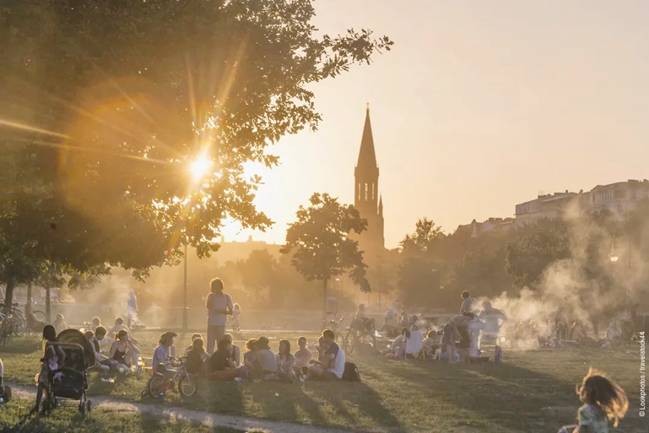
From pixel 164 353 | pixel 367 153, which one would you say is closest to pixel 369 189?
pixel 367 153

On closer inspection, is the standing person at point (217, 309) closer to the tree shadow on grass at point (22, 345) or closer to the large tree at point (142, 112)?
the large tree at point (142, 112)

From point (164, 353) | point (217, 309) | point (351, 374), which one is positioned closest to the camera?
point (164, 353)

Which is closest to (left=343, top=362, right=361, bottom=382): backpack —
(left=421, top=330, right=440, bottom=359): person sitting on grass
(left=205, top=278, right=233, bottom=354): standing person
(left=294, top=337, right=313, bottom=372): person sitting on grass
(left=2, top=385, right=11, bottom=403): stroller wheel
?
(left=294, top=337, right=313, bottom=372): person sitting on grass

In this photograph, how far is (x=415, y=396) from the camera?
21.0 metres

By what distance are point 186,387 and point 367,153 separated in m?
169

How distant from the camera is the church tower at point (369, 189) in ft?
607

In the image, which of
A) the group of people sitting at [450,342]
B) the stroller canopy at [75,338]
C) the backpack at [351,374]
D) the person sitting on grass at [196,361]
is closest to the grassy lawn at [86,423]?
the stroller canopy at [75,338]

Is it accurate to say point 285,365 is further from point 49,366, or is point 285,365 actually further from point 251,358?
point 49,366

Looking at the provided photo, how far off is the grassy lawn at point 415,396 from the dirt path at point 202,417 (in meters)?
0.43

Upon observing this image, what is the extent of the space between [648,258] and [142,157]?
9071cm

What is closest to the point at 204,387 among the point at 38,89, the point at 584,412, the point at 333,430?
the point at 333,430

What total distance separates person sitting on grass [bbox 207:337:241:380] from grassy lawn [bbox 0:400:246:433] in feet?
19.3

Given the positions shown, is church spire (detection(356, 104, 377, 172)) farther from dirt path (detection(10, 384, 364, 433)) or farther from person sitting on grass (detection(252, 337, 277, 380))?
dirt path (detection(10, 384, 364, 433))

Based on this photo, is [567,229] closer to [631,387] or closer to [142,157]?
[631,387]
